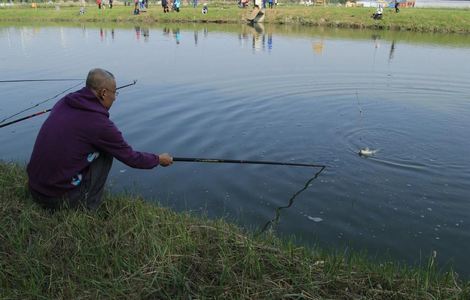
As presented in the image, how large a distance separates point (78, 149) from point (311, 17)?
37368 millimetres

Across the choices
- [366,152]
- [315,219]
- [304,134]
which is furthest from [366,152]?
[315,219]

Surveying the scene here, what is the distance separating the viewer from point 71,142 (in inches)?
184

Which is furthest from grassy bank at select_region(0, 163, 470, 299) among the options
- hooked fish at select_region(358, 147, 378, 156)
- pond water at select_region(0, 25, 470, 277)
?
hooked fish at select_region(358, 147, 378, 156)

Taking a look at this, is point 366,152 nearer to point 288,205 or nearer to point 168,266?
point 288,205

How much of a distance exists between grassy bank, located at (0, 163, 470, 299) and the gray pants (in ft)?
0.40

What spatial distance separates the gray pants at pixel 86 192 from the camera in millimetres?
4949

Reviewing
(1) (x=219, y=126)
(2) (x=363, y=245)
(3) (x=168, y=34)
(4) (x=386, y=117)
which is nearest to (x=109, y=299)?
(2) (x=363, y=245)

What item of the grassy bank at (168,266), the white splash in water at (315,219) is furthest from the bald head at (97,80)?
the white splash in water at (315,219)

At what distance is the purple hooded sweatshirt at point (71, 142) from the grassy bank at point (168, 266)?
416mm

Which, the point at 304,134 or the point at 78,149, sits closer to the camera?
Result: the point at 78,149

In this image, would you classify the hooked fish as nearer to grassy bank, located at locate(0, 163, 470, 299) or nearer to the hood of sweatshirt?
grassy bank, located at locate(0, 163, 470, 299)

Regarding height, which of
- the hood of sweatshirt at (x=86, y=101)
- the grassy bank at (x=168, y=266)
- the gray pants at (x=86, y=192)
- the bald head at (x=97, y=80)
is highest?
the bald head at (x=97, y=80)

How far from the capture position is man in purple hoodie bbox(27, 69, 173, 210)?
4.70 metres

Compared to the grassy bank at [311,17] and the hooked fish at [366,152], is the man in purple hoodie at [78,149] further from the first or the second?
the grassy bank at [311,17]
